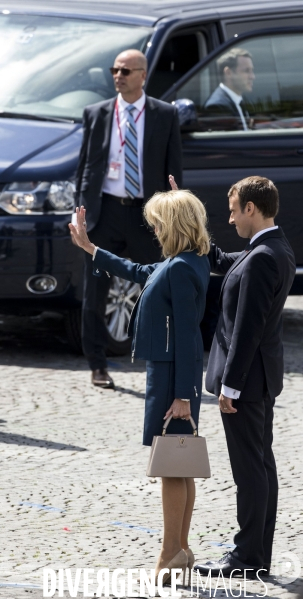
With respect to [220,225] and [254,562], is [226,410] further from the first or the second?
[220,225]

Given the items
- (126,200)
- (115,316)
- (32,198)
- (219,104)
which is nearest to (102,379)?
(115,316)

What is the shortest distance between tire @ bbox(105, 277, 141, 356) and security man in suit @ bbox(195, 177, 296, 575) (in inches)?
136

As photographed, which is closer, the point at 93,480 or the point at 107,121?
the point at 93,480

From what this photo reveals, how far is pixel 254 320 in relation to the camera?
14.2ft

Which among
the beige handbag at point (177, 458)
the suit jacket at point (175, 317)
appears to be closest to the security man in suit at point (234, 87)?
the suit jacket at point (175, 317)

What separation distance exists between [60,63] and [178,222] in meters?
4.23

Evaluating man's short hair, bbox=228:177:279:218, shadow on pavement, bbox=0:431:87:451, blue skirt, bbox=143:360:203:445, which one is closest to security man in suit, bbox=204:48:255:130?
shadow on pavement, bbox=0:431:87:451

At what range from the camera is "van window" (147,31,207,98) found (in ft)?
27.1

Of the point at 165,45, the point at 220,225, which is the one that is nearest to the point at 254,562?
the point at 220,225

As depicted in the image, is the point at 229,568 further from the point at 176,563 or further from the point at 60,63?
the point at 60,63

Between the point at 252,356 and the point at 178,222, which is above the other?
the point at 178,222

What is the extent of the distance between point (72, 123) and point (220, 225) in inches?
46.2

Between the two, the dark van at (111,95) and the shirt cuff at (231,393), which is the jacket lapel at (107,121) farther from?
the shirt cuff at (231,393)

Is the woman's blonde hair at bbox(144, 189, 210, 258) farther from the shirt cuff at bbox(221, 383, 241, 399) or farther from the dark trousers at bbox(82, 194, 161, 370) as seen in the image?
the dark trousers at bbox(82, 194, 161, 370)
